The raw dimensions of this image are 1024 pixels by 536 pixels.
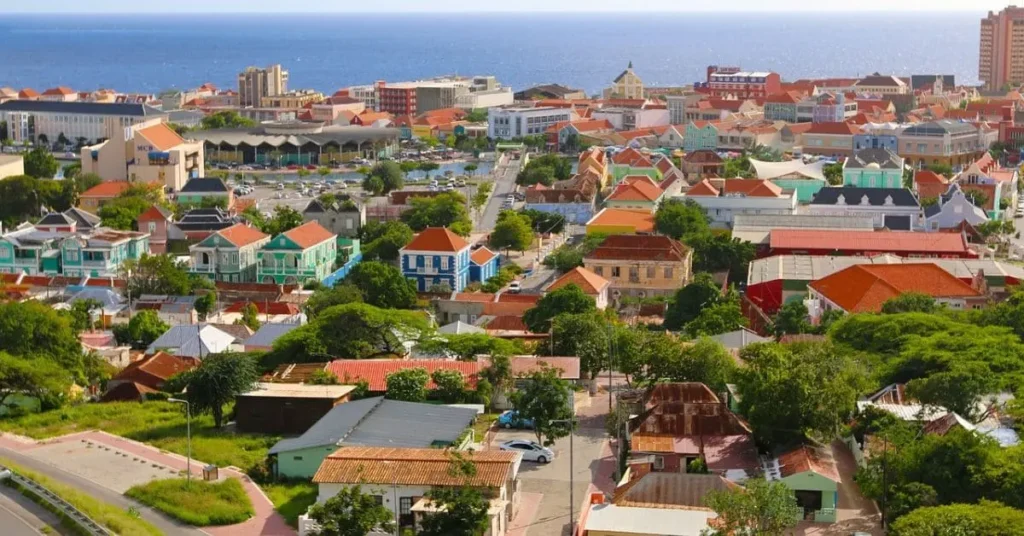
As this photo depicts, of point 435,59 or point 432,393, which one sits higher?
point 435,59

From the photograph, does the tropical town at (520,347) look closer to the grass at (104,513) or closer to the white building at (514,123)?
the grass at (104,513)

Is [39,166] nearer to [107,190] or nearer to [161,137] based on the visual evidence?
[161,137]

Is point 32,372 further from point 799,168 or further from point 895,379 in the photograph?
point 799,168

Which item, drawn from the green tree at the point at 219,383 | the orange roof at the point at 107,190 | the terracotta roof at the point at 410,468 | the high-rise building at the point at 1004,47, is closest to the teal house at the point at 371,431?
the terracotta roof at the point at 410,468

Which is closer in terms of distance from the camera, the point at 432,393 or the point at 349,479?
the point at 349,479

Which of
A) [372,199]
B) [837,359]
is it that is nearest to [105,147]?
[372,199]

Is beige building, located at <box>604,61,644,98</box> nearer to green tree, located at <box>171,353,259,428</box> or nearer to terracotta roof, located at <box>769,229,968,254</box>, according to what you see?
terracotta roof, located at <box>769,229,968,254</box>

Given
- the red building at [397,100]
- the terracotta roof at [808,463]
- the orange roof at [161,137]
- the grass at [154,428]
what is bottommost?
the grass at [154,428]

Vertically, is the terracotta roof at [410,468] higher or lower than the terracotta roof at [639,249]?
lower

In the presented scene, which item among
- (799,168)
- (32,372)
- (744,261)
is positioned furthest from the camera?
(799,168)
